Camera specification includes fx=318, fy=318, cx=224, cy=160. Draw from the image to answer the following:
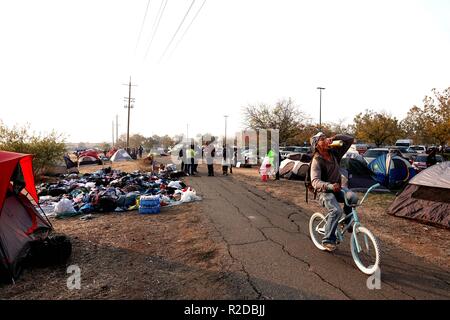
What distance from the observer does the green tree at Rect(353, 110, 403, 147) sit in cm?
4622

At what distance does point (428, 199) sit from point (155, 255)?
6.63 m

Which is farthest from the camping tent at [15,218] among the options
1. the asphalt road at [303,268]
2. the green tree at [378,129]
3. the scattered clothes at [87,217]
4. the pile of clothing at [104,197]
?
the green tree at [378,129]

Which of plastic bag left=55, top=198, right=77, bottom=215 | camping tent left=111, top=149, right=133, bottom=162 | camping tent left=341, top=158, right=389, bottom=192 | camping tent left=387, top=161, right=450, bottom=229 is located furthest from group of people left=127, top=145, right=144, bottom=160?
camping tent left=387, top=161, right=450, bottom=229

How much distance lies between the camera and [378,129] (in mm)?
46250

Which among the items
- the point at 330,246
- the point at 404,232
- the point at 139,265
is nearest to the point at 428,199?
the point at 404,232

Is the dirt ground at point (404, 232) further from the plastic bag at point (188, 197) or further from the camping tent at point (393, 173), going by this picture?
the plastic bag at point (188, 197)

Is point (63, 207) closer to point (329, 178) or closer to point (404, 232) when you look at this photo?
point (329, 178)

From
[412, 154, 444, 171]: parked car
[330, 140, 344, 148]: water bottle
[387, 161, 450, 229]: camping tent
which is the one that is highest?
[330, 140, 344, 148]: water bottle

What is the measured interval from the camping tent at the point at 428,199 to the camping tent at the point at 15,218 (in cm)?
833

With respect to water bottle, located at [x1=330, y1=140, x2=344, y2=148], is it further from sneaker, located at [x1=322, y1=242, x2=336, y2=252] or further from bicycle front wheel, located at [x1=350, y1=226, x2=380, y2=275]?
sneaker, located at [x1=322, y1=242, x2=336, y2=252]

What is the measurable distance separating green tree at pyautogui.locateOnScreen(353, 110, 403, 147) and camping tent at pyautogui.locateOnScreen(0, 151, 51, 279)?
4732 cm

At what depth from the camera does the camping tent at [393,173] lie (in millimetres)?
13180

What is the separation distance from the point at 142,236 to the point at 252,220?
8.82 ft
